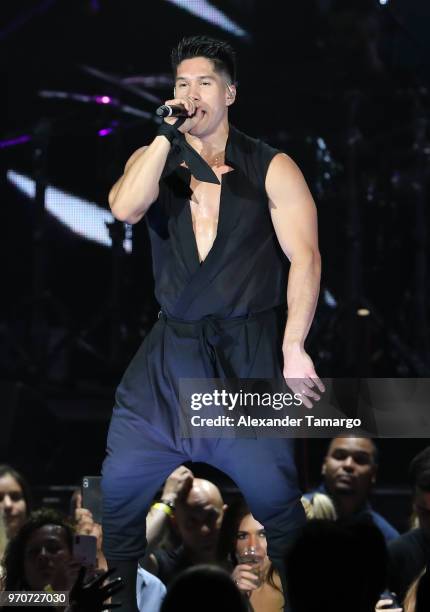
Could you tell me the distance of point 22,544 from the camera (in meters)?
3.81

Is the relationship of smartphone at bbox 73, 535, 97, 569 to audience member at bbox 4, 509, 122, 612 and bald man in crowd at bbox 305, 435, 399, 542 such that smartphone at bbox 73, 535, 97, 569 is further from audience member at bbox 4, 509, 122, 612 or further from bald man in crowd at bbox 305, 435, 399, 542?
bald man in crowd at bbox 305, 435, 399, 542

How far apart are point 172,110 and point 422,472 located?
1.55m

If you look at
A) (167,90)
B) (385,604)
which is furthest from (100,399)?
(385,604)

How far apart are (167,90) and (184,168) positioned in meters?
3.25

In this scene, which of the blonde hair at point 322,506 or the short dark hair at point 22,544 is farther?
the blonde hair at point 322,506

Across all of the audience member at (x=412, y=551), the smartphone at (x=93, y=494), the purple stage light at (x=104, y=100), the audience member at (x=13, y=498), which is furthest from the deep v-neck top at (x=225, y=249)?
the purple stage light at (x=104, y=100)

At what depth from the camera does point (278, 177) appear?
3.27 meters

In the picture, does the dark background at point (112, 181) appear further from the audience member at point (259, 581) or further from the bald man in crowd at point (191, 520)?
the audience member at point (259, 581)

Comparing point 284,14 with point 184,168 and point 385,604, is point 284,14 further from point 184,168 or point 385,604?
point 385,604

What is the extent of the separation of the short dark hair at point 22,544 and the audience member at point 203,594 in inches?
56.5

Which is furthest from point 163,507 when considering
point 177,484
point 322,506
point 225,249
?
point 225,249

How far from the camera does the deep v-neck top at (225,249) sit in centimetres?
321

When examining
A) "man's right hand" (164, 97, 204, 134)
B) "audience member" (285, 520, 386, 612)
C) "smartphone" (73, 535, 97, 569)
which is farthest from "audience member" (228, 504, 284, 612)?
"man's right hand" (164, 97, 204, 134)

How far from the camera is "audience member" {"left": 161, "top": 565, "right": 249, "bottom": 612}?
2.30 m
